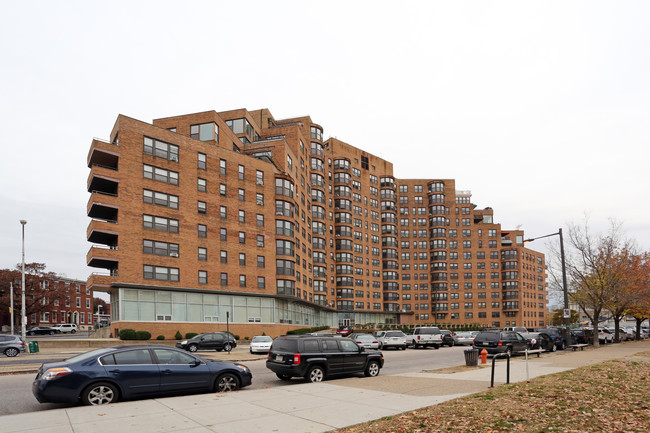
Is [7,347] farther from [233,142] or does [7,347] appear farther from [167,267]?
[233,142]

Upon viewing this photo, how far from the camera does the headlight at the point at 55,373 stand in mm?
11133

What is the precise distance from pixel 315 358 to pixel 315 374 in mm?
530

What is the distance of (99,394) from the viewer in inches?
454

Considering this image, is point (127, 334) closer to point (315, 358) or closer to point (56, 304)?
point (315, 358)

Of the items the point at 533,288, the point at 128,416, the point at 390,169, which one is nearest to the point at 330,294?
the point at 390,169

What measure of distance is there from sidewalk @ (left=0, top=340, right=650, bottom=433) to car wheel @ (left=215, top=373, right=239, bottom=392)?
0.73 m

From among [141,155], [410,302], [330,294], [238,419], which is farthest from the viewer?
[410,302]

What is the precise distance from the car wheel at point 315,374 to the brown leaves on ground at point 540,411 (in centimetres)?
577

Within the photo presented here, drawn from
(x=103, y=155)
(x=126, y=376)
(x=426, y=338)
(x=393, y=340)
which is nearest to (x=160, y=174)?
(x=103, y=155)

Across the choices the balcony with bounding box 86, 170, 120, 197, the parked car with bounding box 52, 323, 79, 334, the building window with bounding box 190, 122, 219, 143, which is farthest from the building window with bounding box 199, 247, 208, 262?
the parked car with bounding box 52, 323, 79, 334

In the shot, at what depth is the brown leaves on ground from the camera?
8.61 m

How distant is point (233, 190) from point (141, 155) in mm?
11280

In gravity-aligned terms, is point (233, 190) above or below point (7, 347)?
above

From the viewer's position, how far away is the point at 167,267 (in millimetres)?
46219
